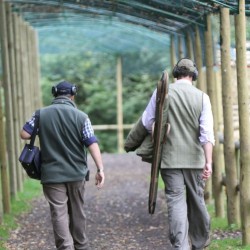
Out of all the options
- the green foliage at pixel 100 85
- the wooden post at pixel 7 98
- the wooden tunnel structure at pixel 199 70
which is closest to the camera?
the wooden tunnel structure at pixel 199 70

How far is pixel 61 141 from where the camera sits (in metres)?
6.85

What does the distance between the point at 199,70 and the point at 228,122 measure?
7.01ft

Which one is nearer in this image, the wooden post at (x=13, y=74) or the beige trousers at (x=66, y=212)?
the beige trousers at (x=66, y=212)

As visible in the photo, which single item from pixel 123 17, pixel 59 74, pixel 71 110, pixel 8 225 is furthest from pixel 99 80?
pixel 71 110

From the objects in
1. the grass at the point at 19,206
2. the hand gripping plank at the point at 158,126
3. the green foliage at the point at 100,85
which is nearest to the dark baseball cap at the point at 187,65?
the hand gripping plank at the point at 158,126

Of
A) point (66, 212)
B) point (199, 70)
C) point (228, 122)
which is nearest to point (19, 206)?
point (199, 70)

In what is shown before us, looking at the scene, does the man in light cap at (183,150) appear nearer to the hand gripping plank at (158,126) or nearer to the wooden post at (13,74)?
the hand gripping plank at (158,126)

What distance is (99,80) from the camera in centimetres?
2994

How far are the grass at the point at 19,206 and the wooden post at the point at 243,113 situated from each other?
8.58ft

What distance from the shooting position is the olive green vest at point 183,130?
6684 mm

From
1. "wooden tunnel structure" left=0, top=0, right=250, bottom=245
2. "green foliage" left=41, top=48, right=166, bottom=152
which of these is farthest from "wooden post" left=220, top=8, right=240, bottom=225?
"green foliage" left=41, top=48, right=166, bottom=152

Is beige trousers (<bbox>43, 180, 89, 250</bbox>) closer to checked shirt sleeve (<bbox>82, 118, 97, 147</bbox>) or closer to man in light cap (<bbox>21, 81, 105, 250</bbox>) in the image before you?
man in light cap (<bbox>21, 81, 105, 250</bbox>)

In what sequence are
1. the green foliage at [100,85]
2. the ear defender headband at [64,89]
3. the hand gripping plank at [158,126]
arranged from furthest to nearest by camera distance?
the green foliage at [100,85]
the ear defender headband at [64,89]
the hand gripping plank at [158,126]

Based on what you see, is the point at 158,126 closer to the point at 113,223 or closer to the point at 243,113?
the point at 243,113
